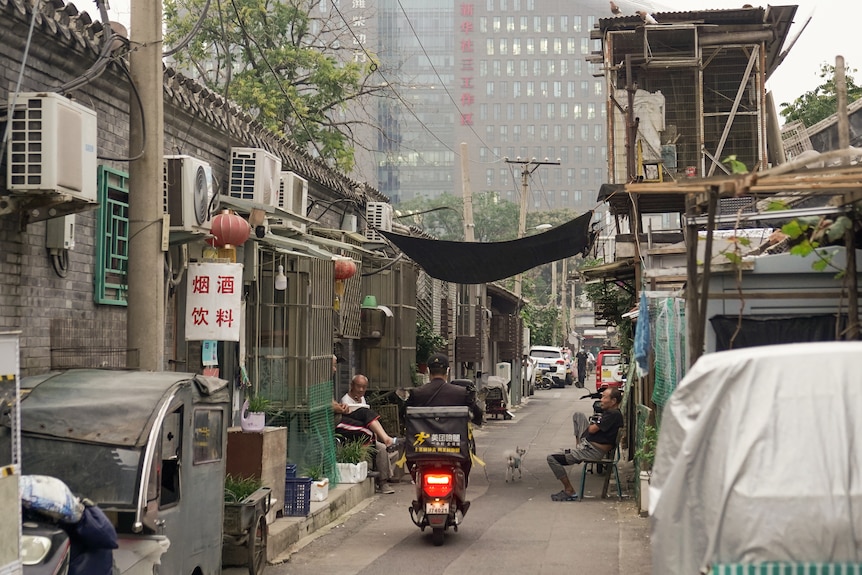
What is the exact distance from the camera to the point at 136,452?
720 centimetres

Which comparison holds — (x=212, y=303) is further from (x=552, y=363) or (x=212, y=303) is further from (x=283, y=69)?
(x=552, y=363)

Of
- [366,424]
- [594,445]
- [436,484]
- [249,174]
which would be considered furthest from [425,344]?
[436,484]

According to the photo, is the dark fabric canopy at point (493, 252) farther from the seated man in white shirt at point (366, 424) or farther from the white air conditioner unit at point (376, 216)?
the white air conditioner unit at point (376, 216)

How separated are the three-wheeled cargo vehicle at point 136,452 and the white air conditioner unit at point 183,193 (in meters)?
3.17

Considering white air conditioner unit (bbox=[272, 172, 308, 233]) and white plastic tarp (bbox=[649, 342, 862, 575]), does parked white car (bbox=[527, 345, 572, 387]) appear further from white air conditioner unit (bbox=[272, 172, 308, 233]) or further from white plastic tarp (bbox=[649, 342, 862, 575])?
white plastic tarp (bbox=[649, 342, 862, 575])

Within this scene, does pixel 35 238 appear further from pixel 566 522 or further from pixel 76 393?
pixel 566 522

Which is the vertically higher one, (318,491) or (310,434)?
(310,434)

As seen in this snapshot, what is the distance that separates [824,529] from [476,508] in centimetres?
983

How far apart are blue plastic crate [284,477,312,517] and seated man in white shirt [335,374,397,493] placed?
3.75m

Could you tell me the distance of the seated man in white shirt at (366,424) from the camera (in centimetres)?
1636

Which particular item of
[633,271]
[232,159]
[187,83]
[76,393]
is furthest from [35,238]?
[633,271]

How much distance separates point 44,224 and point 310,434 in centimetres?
569

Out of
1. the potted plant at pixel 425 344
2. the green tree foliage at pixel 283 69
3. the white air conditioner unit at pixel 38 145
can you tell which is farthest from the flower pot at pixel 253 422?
the green tree foliage at pixel 283 69

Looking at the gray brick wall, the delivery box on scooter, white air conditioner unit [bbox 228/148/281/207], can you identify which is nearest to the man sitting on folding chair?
the delivery box on scooter
